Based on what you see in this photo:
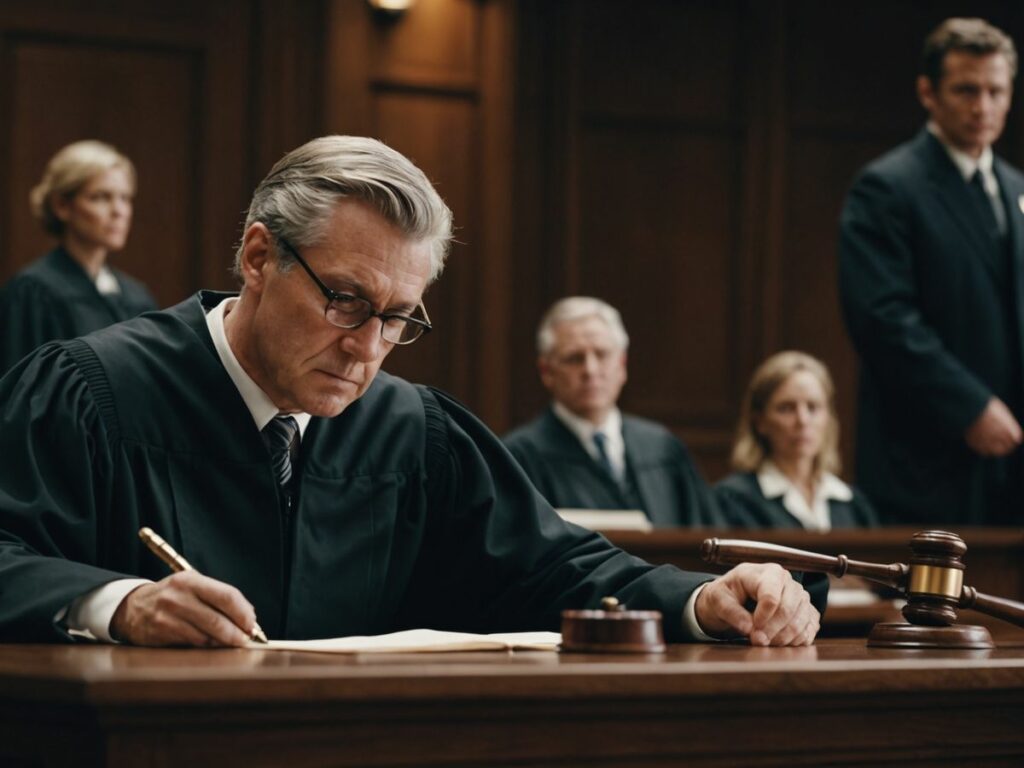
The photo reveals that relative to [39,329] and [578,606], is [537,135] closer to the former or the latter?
[39,329]

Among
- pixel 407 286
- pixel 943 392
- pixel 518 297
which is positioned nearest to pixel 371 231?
pixel 407 286

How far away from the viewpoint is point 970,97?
19.8 feet

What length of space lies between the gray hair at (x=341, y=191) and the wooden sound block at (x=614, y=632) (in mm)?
834

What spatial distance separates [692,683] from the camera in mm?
1923

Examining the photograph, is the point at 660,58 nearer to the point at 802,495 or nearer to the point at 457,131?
the point at 457,131

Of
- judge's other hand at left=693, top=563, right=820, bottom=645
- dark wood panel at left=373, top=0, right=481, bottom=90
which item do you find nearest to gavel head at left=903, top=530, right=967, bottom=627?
judge's other hand at left=693, top=563, right=820, bottom=645

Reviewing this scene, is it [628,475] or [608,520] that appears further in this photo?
[628,475]

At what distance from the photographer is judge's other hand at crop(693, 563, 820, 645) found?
245 centimetres

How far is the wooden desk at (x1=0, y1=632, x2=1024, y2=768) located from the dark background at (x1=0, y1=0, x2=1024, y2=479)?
6273 millimetres

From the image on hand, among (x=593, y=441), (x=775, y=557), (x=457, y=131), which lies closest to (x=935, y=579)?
(x=775, y=557)

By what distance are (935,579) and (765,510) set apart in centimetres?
416

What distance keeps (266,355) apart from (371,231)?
0.94 feet

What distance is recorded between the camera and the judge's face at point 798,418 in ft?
22.0

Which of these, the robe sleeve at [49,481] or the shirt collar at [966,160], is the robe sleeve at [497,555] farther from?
the shirt collar at [966,160]
